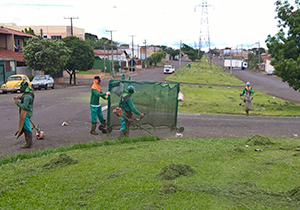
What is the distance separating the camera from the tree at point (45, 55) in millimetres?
33281

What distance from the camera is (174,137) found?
10.5 meters

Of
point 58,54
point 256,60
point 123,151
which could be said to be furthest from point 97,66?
point 123,151

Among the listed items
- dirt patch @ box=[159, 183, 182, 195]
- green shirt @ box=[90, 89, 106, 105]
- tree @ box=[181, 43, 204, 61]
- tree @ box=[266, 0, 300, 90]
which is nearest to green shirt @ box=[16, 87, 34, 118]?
green shirt @ box=[90, 89, 106, 105]

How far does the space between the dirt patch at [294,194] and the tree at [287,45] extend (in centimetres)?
1533

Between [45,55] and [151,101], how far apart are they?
84.1ft

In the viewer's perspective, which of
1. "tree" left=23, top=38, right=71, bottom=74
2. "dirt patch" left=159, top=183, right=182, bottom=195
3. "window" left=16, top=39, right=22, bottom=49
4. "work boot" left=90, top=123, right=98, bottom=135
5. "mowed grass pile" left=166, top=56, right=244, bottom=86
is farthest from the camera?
"mowed grass pile" left=166, top=56, right=244, bottom=86

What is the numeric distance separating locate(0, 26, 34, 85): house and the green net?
79.5 feet

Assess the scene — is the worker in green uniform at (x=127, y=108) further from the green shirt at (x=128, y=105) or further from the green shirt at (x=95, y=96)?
the green shirt at (x=95, y=96)

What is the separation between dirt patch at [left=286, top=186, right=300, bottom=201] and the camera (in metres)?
5.23

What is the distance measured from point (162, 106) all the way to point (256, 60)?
296ft

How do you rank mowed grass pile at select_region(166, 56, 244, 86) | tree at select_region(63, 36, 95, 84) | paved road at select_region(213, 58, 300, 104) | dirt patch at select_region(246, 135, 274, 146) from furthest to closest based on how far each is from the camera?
mowed grass pile at select_region(166, 56, 244, 86) → tree at select_region(63, 36, 95, 84) → paved road at select_region(213, 58, 300, 104) → dirt patch at select_region(246, 135, 274, 146)

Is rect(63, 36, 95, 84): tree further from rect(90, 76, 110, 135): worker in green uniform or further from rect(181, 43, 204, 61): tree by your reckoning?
rect(181, 43, 204, 61): tree

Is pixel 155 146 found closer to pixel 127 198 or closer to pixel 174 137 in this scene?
pixel 174 137

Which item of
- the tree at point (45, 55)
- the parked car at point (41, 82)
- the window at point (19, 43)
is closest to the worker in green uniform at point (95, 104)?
the parked car at point (41, 82)
